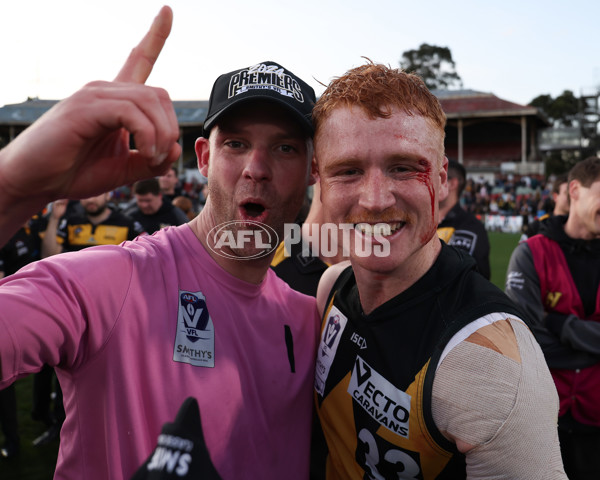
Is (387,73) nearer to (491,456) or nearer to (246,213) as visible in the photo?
(246,213)

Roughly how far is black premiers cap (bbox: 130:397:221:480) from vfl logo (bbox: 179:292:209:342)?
0.56 meters

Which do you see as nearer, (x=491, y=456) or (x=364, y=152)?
(x=491, y=456)

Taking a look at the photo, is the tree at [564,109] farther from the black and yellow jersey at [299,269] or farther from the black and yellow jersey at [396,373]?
the black and yellow jersey at [396,373]

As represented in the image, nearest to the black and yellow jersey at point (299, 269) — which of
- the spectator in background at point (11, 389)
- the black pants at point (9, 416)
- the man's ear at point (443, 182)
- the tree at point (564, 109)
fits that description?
the man's ear at point (443, 182)

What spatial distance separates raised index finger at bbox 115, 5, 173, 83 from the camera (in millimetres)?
1192

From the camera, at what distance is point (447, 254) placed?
1839 millimetres

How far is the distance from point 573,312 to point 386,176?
8.11ft

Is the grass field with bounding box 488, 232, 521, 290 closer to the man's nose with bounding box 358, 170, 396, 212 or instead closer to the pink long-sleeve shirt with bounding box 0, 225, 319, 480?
the man's nose with bounding box 358, 170, 396, 212

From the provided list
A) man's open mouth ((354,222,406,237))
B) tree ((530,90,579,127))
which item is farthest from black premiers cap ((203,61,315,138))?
tree ((530,90,579,127))

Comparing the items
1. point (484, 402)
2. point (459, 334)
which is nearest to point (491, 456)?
point (484, 402)

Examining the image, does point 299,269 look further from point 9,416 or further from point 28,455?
point 28,455

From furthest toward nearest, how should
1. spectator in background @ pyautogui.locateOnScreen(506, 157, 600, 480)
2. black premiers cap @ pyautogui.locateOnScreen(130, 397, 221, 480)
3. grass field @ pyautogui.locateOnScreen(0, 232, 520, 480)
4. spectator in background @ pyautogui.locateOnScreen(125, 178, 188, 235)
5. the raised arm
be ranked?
spectator in background @ pyautogui.locateOnScreen(125, 178, 188, 235) < grass field @ pyautogui.locateOnScreen(0, 232, 520, 480) < spectator in background @ pyautogui.locateOnScreen(506, 157, 600, 480) < the raised arm < black premiers cap @ pyautogui.locateOnScreen(130, 397, 221, 480)

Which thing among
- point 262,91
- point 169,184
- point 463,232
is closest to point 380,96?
point 262,91

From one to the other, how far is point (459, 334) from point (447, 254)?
16.7 inches
